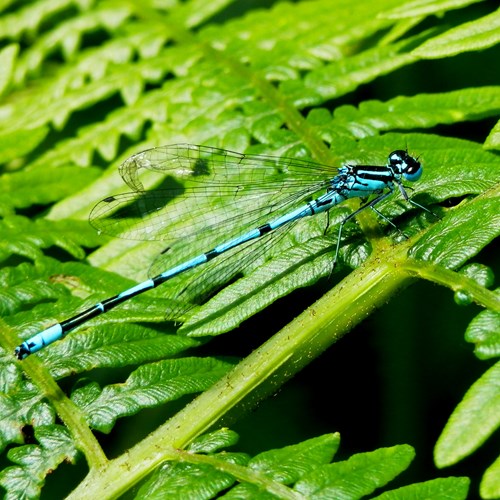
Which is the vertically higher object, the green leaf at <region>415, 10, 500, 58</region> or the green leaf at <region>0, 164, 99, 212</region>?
the green leaf at <region>415, 10, 500, 58</region>

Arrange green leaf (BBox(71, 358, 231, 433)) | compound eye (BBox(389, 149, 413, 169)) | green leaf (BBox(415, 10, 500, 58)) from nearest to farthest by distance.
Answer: green leaf (BBox(71, 358, 231, 433)), green leaf (BBox(415, 10, 500, 58)), compound eye (BBox(389, 149, 413, 169))

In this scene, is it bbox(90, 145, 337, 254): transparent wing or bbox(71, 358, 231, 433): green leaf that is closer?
bbox(71, 358, 231, 433): green leaf

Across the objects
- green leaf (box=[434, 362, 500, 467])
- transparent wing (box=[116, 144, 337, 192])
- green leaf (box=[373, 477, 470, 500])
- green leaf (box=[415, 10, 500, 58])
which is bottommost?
green leaf (box=[373, 477, 470, 500])

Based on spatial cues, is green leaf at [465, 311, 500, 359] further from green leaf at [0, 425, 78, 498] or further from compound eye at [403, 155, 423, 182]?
green leaf at [0, 425, 78, 498]

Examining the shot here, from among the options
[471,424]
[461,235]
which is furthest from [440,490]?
[461,235]

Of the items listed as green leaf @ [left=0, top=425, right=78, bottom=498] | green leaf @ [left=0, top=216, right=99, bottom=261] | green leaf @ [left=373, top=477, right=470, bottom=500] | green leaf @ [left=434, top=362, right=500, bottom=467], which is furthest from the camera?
green leaf @ [left=0, top=216, right=99, bottom=261]

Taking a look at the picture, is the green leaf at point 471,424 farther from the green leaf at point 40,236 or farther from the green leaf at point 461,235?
the green leaf at point 40,236

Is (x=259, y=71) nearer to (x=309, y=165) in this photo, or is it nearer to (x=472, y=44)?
(x=309, y=165)

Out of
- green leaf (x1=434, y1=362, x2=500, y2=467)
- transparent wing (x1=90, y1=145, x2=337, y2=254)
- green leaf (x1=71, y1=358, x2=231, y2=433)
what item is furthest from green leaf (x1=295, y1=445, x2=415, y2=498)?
transparent wing (x1=90, y1=145, x2=337, y2=254)
